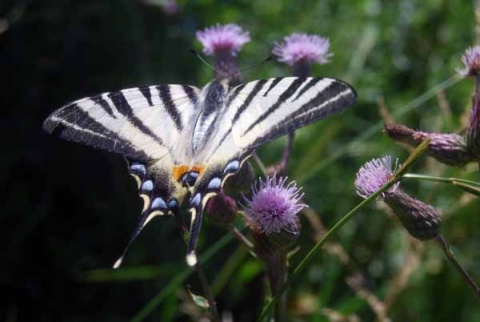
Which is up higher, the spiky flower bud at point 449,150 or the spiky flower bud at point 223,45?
the spiky flower bud at point 223,45

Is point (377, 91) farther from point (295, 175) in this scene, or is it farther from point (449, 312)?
point (449, 312)

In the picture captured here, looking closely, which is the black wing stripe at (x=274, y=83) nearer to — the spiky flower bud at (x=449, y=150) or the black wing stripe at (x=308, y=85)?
the black wing stripe at (x=308, y=85)

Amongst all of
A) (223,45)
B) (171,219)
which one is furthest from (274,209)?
(171,219)

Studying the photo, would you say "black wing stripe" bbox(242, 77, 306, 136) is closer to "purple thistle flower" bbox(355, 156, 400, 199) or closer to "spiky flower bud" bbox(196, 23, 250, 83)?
"purple thistle flower" bbox(355, 156, 400, 199)

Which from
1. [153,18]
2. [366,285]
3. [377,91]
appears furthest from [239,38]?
[153,18]

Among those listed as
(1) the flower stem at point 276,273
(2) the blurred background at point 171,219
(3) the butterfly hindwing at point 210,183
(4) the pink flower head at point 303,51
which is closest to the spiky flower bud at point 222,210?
(3) the butterfly hindwing at point 210,183

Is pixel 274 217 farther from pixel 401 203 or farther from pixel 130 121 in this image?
pixel 130 121

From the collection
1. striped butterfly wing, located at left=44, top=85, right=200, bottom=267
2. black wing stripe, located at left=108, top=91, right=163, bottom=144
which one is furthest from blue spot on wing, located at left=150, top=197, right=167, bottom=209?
black wing stripe, located at left=108, top=91, right=163, bottom=144

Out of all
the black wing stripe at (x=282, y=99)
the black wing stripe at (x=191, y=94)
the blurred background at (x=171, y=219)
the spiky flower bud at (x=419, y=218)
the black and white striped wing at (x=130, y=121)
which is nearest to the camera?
the spiky flower bud at (x=419, y=218)

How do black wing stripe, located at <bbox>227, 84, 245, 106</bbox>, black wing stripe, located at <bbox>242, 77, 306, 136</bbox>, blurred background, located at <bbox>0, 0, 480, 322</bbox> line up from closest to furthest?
black wing stripe, located at <bbox>242, 77, 306, 136</bbox>, black wing stripe, located at <bbox>227, 84, 245, 106</bbox>, blurred background, located at <bbox>0, 0, 480, 322</bbox>
